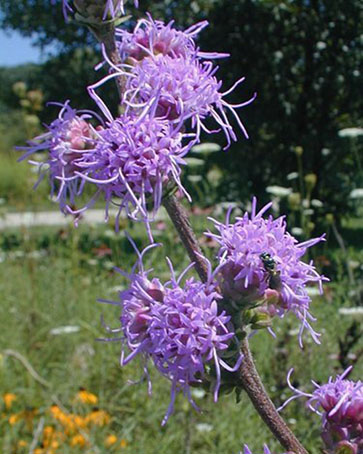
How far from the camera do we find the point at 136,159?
920mm

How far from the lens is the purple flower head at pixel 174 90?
943mm

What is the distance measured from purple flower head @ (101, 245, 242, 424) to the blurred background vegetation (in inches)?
66.3

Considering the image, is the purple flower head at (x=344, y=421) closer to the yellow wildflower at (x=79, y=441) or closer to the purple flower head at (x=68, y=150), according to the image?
the purple flower head at (x=68, y=150)

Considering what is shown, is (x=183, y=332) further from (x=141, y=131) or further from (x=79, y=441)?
(x=79, y=441)

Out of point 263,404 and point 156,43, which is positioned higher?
point 156,43

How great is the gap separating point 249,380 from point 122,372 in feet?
8.04

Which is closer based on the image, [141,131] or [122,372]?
[141,131]

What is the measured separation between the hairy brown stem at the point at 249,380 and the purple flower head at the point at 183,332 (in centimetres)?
3

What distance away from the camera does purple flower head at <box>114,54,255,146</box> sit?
94 centimetres

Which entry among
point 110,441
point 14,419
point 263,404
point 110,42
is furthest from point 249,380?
point 14,419

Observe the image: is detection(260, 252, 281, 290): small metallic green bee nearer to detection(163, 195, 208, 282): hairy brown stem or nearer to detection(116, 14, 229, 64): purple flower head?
detection(163, 195, 208, 282): hairy brown stem

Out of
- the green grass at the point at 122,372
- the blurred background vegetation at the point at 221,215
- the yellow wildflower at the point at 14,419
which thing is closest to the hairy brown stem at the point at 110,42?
the green grass at the point at 122,372

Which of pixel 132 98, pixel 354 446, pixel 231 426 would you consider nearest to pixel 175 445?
pixel 231 426

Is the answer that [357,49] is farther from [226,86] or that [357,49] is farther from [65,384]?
[65,384]
